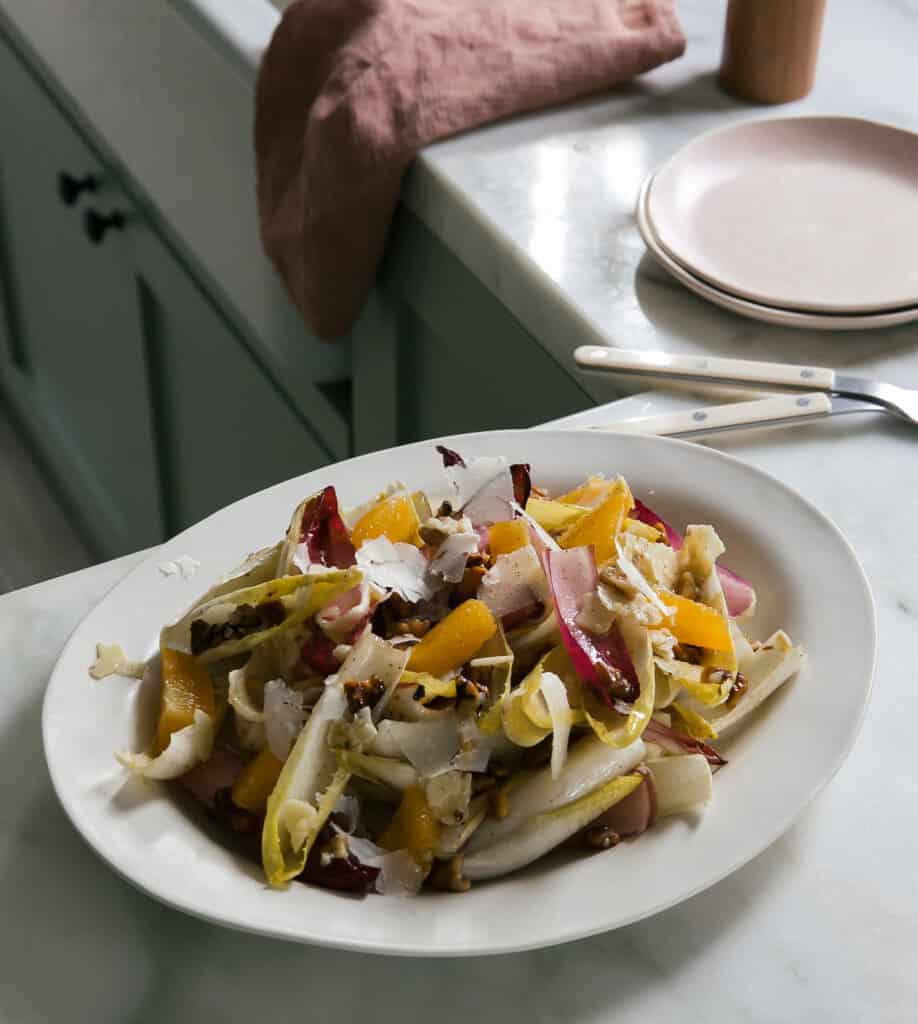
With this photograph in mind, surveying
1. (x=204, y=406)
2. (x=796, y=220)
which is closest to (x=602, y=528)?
(x=796, y=220)

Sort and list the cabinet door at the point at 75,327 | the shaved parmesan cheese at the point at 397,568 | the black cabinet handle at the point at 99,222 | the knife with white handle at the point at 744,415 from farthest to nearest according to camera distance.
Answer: the cabinet door at the point at 75,327, the black cabinet handle at the point at 99,222, the knife with white handle at the point at 744,415, the shaved parmesan cheese at the point at 397,568

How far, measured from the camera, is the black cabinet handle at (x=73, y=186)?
172 cm

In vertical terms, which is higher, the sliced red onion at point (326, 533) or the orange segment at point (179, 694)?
the sliced red onion at point (326, 533)

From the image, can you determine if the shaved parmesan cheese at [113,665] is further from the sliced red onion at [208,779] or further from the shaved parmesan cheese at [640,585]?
the shaved parmesan cheese at [640,585]

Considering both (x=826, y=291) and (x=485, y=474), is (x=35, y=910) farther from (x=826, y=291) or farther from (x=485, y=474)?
(x=826, y=291)

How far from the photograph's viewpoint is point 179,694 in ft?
2.04

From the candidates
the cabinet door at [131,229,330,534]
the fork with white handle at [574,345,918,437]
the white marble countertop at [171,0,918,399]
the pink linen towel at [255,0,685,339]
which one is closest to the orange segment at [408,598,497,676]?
the fork with white handle at [574,345,918,437]

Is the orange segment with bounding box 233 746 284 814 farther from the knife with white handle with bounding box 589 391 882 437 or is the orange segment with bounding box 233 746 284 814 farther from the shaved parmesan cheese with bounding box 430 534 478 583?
the knife with white handle with bounding box 589 391 882 437

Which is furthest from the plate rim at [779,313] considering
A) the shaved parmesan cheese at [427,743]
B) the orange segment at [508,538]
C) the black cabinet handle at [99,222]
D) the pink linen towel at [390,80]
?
the black cabinet handle at [99,222]

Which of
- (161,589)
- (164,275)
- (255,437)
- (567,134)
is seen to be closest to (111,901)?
(161,589)

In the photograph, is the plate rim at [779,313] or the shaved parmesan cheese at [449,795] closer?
the shaved parmesan cheese at [449,795]

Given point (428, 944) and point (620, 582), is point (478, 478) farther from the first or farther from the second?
point (428, 944)

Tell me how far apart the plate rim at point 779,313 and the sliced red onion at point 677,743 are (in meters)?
0.42

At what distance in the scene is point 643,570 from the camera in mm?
651
